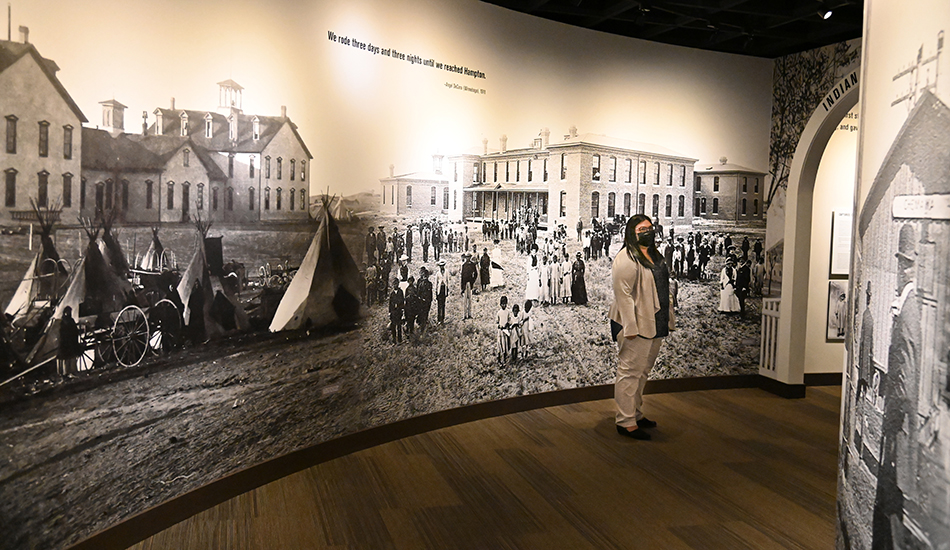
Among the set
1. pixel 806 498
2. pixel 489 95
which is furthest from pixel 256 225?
pixel 806 498

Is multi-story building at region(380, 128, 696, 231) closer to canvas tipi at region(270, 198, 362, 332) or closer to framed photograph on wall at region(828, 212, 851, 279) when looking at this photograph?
canvas tipi at region(270, 198, 362, 332)

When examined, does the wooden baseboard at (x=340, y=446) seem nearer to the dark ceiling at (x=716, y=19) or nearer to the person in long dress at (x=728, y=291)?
the person in long dress at (x=728, y=291)

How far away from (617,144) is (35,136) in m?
4.90

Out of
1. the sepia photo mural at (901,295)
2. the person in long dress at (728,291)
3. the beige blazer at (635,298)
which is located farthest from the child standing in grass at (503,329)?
the sepia photo mural at (901,295)

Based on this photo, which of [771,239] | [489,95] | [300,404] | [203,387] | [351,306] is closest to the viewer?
[203,387]

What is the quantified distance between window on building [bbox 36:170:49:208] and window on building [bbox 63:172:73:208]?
0.25ft

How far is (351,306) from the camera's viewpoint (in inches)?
184

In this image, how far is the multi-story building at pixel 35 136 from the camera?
272 centimetres

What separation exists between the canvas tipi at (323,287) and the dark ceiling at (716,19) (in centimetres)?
248

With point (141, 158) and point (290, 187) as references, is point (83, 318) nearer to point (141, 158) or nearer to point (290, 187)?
point (141, 158)

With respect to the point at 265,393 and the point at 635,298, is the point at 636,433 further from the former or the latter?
the point at 265,393

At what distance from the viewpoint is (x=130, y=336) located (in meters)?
3.27

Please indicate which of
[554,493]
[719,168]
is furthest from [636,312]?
[719,168]

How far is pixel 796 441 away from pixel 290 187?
415cm
